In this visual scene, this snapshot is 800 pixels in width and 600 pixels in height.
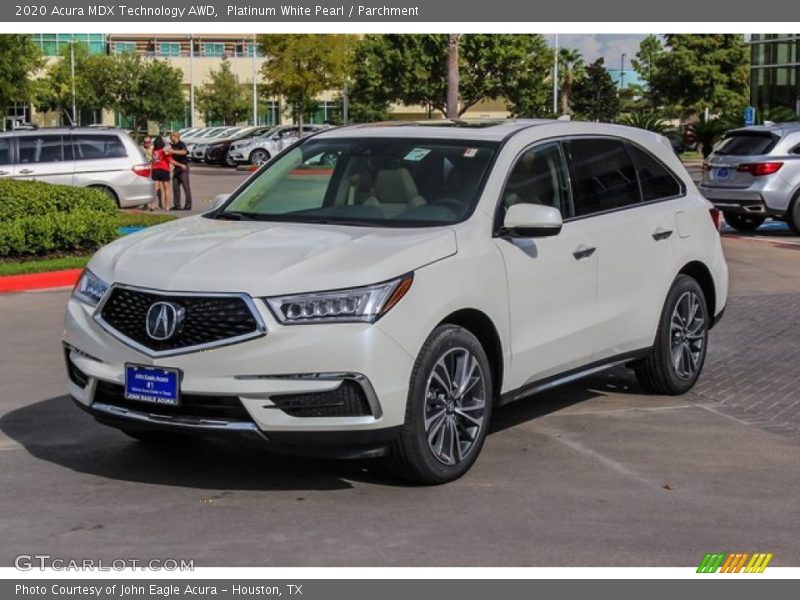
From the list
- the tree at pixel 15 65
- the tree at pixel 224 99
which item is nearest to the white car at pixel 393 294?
the tree at pixel 15 65

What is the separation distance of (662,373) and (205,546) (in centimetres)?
401

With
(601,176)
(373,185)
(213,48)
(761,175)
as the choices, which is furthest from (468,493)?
(213,48)

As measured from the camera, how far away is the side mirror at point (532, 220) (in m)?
7.03

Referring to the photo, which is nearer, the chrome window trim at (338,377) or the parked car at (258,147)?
the chrome window trim at (338,377)

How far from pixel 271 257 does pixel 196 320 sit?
485 millimetres

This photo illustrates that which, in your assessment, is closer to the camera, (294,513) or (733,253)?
(294,513)

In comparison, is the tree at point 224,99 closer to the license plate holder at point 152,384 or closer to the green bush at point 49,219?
the green bush at point 49,219

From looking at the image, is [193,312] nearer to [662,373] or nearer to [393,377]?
[393,377]

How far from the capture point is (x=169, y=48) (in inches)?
4134

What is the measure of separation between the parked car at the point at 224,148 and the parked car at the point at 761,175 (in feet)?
102

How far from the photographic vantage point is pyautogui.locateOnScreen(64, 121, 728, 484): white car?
244 inches

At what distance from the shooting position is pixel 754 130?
68.8 ft

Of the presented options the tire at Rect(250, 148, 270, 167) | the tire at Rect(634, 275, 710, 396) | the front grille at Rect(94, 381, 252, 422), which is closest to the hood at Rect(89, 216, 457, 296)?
the front grille at Rect(94, 381, 252, 422)
